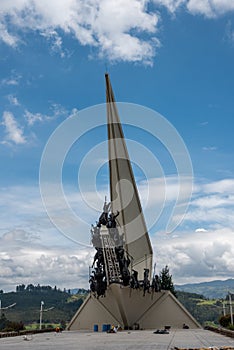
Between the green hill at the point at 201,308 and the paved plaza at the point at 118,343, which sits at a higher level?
the green hill at the point at 201,308

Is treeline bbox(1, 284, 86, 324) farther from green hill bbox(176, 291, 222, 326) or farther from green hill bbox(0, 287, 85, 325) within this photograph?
green hill bbox(176, 291, 222, 326)

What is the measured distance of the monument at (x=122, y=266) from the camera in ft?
92.7

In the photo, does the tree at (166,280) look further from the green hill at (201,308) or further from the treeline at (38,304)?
the green hill at (201,308)

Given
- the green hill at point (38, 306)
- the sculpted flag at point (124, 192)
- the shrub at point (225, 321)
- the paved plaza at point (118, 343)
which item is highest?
the sculpted flag at point (124, 192)

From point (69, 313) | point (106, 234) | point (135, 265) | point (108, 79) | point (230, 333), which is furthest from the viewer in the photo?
point (69, 313)

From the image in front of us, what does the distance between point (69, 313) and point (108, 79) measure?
5337 centimetres

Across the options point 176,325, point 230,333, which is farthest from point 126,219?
point 230,333

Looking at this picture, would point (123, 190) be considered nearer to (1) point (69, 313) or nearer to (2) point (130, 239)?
(2) point (130, 239)

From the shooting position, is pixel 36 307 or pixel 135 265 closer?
pixel 135 265

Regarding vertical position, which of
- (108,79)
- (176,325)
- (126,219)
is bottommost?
(176,325)

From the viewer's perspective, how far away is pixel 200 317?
77.4m

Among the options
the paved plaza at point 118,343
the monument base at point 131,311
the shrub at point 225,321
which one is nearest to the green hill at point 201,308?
the monument base at point 131,311

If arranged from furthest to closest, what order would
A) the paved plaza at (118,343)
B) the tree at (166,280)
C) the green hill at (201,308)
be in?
the green hill at (201,308) < the tree at (166,280) < the paved plaza at (118,343)

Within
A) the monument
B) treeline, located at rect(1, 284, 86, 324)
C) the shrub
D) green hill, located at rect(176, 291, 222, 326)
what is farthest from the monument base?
green hill, located at rect(176, 291, 222, 326)
